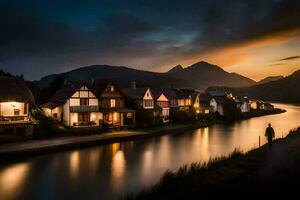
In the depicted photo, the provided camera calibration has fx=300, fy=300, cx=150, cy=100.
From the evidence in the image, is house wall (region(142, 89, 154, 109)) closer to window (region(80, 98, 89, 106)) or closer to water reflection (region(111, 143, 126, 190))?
window (region(80, 98, 89, 106))

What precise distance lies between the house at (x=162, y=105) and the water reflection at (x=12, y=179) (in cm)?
3699

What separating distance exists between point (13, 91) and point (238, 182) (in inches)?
1199

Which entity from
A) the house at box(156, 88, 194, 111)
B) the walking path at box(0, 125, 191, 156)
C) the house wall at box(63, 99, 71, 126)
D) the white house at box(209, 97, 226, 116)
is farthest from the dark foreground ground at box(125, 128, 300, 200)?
the white house at box(209, 97, 226, 116)

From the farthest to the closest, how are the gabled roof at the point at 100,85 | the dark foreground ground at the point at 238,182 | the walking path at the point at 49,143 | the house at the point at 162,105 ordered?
the house at the point at 162,105 → the gabled roof at the point at 100,85 → the walking path at the point at 49,143 → the dark foreground ground at the point at 238,182

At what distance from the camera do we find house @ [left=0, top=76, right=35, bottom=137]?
113 ft

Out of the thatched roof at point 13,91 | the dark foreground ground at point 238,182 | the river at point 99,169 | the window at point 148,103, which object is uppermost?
the thatched roof at point 13,91

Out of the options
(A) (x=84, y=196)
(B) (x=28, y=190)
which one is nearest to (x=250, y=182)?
(A) (x=84, y=196)

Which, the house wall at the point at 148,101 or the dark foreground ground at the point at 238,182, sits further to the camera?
the house wall at the point at 148,101

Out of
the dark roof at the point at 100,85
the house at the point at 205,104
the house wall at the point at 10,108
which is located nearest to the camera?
the house wall at the point at 10,108

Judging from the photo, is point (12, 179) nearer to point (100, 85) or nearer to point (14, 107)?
point (14, 107)

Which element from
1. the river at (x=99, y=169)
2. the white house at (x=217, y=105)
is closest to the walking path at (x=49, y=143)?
the river at (x=99, y=169)

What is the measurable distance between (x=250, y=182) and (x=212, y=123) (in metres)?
51.4

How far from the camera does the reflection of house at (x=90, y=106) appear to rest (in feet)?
142

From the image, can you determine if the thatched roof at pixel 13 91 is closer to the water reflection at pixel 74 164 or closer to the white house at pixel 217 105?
the water reflection at pixel 74 164
